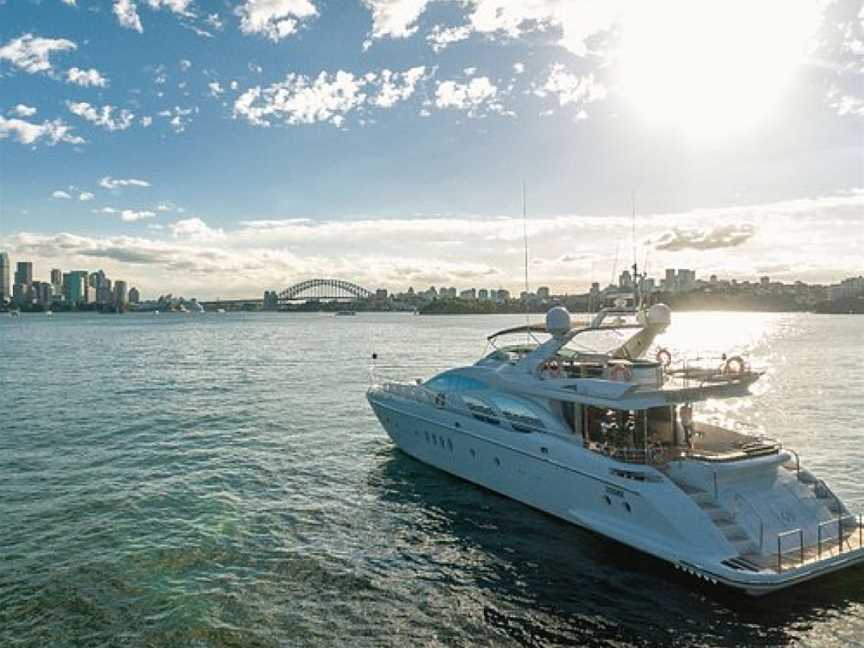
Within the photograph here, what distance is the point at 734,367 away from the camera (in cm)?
1734

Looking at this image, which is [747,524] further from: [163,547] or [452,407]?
[163,547]

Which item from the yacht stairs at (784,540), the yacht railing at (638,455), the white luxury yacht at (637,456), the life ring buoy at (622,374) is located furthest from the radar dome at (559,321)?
the yacht stairs at (784,540)

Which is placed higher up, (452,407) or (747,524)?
(452,407)

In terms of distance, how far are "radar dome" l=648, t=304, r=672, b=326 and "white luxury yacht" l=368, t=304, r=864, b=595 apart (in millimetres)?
33

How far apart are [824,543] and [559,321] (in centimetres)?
829

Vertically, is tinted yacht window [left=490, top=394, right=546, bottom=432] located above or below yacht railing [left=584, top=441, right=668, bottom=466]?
above

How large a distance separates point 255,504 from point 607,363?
404 inches

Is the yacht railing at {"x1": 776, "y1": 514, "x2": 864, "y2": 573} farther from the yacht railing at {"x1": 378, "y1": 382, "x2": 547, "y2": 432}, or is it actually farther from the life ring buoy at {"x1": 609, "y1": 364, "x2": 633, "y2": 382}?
the yacht railing at {"x1": 378, "y1": 382, "x2": 547, "y2": 432}

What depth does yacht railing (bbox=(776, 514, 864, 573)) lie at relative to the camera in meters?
12.9

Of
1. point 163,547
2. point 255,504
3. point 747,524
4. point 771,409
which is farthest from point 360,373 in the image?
point 747,524

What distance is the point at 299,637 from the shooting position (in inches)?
450

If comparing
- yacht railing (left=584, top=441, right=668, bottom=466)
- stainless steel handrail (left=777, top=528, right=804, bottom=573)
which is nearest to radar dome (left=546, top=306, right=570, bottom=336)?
yacht railing (left=584, top=441, right=668, bottom=466)

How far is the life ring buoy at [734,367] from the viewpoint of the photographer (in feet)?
56.1

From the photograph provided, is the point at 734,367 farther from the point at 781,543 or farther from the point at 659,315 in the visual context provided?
the point at 781,543
